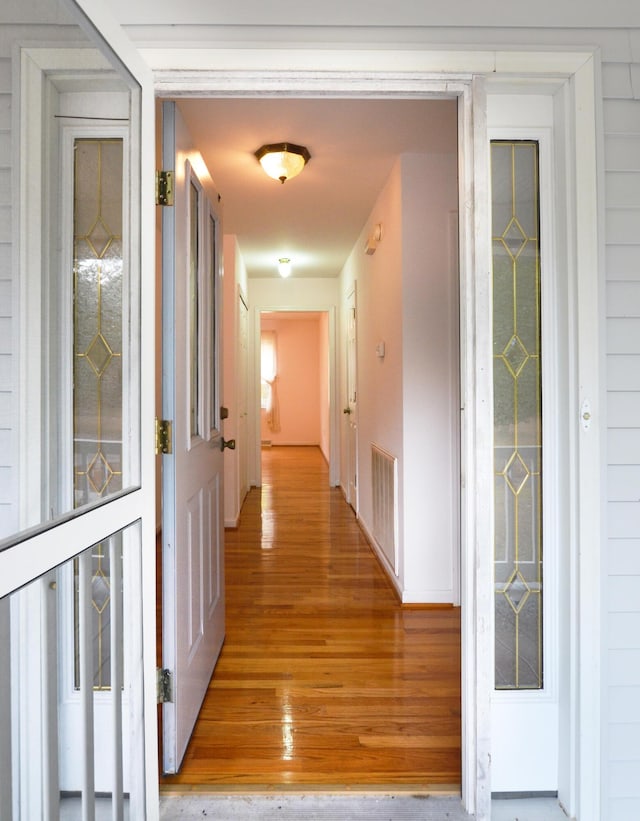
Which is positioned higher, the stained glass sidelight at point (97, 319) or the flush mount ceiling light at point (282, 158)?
the flush mount ceiling light at point (282, 158)

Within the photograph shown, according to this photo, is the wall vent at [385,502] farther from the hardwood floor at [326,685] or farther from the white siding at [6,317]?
the white siding at [6,317]

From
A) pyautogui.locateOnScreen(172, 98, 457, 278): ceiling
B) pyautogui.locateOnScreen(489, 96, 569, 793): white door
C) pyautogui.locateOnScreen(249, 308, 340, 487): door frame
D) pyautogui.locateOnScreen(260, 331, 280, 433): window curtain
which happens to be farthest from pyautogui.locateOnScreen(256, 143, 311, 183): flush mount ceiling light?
pyautogui.locateOnScreen(260, 331, 280, 433): window curtain

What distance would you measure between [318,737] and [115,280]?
5.34 ft

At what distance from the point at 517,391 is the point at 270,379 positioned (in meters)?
9.95

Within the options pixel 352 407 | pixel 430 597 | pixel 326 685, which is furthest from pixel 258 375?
pixel 326 685

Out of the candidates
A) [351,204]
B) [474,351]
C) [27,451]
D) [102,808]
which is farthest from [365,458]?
[27,451]

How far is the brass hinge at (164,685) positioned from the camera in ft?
5.17

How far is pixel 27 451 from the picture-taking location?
0.90 metres

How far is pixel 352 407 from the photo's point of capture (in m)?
5.36

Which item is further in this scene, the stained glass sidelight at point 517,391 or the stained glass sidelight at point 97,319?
the stained glass sidelight at point 517,391

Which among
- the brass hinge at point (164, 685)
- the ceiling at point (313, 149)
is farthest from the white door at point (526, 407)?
the brass hinge at point (164, 685)

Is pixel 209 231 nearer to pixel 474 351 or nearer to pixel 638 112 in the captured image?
pixel 474 351

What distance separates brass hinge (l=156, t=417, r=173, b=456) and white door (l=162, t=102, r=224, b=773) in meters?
0.02

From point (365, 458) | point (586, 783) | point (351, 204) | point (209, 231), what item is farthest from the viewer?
point (365, 458)
